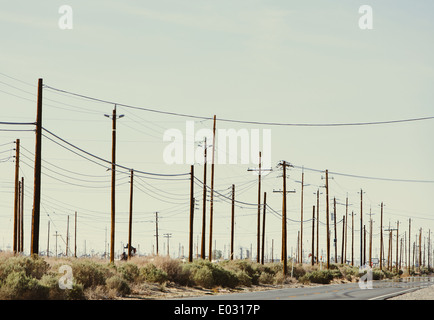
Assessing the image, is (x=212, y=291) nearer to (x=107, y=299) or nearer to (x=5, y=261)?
(x=107, y=299)

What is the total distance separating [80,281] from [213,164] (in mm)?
23053

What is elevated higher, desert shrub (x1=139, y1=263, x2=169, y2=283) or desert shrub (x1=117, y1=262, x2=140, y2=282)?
desert shrub (x1=117, y1=262, x2=140, y2=282)

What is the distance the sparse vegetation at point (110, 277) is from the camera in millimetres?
24344

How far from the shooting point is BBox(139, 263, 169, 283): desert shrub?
119 ft

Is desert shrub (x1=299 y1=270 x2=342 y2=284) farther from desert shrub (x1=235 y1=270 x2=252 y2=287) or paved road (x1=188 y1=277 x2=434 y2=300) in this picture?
paved road (x1=188 y1=277 x2=434 y2=300)

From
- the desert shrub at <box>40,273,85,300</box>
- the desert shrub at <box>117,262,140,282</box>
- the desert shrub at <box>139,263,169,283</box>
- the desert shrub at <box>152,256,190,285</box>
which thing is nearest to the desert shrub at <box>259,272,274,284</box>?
the desert shrub at <box>152,256,190,285</box>

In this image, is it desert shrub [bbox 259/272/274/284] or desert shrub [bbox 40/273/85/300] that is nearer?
desert shrub [bbox 40/273/85/300]

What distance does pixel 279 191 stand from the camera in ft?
198

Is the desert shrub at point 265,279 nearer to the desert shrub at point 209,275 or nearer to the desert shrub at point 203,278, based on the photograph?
the desert shrub at point 209,275

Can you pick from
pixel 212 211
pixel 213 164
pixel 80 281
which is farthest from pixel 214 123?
pixel 80 281
